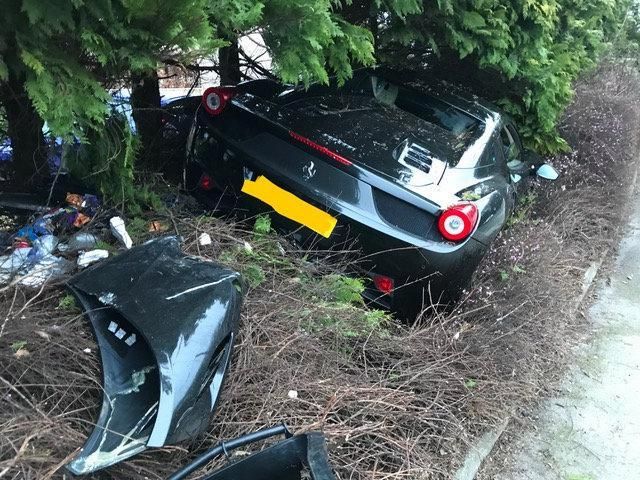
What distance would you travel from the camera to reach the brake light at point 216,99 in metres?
3.90

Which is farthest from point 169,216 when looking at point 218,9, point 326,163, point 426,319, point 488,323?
point 488,323

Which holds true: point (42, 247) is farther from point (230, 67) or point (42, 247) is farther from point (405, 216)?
point (230, 67)

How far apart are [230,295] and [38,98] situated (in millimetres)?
1258

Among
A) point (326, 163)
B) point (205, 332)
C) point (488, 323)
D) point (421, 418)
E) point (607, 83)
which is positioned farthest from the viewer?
point (607, 83)

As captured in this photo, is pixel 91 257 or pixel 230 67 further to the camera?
pixel 230 67

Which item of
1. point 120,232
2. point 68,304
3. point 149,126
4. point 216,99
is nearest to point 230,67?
point 149,126

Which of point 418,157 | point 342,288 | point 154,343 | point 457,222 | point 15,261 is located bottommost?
point 15,261

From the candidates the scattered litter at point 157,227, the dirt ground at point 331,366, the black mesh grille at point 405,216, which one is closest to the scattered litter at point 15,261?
the dirt ground at point 331,366

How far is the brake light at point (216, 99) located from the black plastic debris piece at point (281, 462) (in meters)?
2.41

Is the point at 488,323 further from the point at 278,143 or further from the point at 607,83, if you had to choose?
the point at 607,83

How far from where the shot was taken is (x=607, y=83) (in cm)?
997

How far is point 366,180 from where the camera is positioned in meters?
3.49

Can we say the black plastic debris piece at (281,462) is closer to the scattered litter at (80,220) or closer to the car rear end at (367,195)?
the car rear end at (367,195)

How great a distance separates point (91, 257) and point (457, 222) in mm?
2039
